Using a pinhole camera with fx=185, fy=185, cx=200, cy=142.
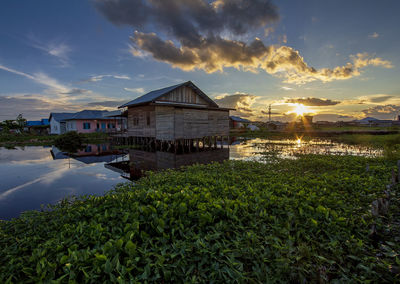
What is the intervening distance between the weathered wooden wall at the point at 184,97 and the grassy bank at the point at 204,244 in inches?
714

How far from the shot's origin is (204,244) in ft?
8.37

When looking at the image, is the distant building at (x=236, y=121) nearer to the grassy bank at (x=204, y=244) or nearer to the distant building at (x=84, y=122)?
the distant building at (x=84, y=122)

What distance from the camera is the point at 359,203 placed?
14.1 ft

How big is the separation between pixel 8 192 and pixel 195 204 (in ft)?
30.0

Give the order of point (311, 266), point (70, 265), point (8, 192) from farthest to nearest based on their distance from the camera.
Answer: point (8, 192)
point (311, 266)
point (70, 265)

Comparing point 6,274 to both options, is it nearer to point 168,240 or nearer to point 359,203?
point 168,240

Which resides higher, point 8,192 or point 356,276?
point 356,276

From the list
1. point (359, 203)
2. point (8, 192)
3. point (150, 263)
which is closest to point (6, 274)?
point (150, 263)

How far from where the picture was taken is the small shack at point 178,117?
17609mm

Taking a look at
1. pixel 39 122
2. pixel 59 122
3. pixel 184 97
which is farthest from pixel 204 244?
pixel 39 122

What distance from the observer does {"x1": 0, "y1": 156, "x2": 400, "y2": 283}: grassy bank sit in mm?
2186

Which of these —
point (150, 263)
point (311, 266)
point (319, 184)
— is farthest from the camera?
point (319, 184)

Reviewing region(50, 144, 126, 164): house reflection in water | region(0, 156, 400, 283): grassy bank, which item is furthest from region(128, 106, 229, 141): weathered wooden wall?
region(0, 156, 400, 283): grassy bank

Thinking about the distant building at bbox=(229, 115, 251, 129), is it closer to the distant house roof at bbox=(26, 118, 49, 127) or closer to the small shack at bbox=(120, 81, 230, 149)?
the small shack at bbox=(120, 81, 230, 149)
